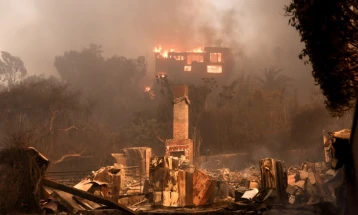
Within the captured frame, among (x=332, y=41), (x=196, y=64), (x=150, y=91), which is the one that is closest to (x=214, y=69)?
(x=196, y=64)

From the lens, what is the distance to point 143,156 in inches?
1119

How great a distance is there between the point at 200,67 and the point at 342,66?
194 feet

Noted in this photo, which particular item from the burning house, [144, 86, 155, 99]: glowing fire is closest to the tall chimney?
[144, 86, 155, 99]: glowing fire

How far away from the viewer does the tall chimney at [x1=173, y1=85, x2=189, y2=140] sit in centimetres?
3075

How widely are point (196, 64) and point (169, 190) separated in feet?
170

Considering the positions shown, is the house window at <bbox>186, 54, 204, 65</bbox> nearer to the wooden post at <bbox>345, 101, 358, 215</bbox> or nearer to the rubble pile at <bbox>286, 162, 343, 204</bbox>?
the rubble pile at <bbox>286, 162, 343, 204</bbox>

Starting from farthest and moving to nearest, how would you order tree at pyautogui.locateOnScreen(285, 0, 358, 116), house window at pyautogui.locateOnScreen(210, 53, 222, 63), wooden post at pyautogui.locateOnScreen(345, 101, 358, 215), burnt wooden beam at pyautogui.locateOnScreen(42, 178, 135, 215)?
1. house window at pyautogui.locateOnScreen(210, 53, 222, 63)
2. burnt wooden beam at pyautogui.locateOnScreen(42, 178, 135, 215)
3. wooden post at pyautogui.locateOnScreen(345, 101, 358, 215)
4. tree at pyautogui.locateOnScreen(285, 0, 358, 116)

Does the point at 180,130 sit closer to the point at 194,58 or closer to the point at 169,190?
the point at 169,190

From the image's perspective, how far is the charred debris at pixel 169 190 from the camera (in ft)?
26.8

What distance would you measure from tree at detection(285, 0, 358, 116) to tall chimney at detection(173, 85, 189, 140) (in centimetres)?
2368

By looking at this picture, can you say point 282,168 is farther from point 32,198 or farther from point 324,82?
point 32,198

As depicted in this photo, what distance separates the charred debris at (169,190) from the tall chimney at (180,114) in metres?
5.96

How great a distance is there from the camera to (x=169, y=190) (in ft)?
48.4

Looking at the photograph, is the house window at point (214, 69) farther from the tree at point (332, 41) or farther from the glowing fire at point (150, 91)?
the tree at point (332, 41)
